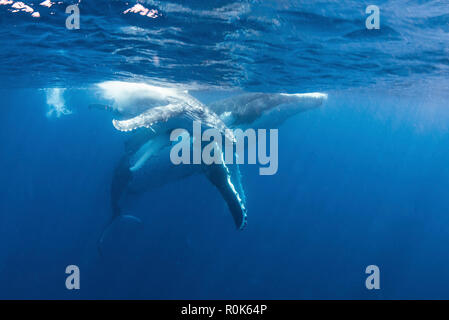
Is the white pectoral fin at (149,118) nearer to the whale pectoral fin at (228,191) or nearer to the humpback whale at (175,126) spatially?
the humpback whale at (175,126)

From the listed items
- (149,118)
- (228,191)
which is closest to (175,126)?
(149,118)

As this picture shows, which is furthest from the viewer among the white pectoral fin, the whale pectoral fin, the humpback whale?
the humpback whale

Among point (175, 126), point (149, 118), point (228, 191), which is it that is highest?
point (175, 126)

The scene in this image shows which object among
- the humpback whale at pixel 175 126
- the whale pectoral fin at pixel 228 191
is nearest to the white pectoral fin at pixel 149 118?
the humpback whale at pixel 175 126

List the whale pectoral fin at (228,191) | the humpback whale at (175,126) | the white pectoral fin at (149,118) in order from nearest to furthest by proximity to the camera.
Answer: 1. the white pectoral fin at (149,118)
2. the whale pectoral fin at (228,191)
3. the humpback whale at (175,126)

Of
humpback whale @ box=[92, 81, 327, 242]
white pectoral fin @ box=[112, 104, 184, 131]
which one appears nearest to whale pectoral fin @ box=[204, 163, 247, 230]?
humpback whale @ box=[92, 81, 327, 242]

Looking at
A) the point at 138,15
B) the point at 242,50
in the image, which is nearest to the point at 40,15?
the point at 138,15

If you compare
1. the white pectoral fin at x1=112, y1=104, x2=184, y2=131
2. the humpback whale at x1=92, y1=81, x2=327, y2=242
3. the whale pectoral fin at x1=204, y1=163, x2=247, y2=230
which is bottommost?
the whale pectoral fin at x1=204, y1=163, x2=247, y2=230

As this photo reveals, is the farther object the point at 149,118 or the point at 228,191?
the point at 228,191

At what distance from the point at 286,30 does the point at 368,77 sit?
8.99m

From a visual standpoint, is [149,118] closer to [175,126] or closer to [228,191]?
[175,126]

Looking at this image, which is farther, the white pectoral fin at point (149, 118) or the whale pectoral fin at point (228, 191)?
the whale pectoral fin at point (228, 191)

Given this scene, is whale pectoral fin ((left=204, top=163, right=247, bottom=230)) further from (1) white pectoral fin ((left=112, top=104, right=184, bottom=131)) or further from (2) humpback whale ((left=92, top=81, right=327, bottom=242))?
(1) white pectoral fin ((left=112, top=104, right=184, bottom=131))
